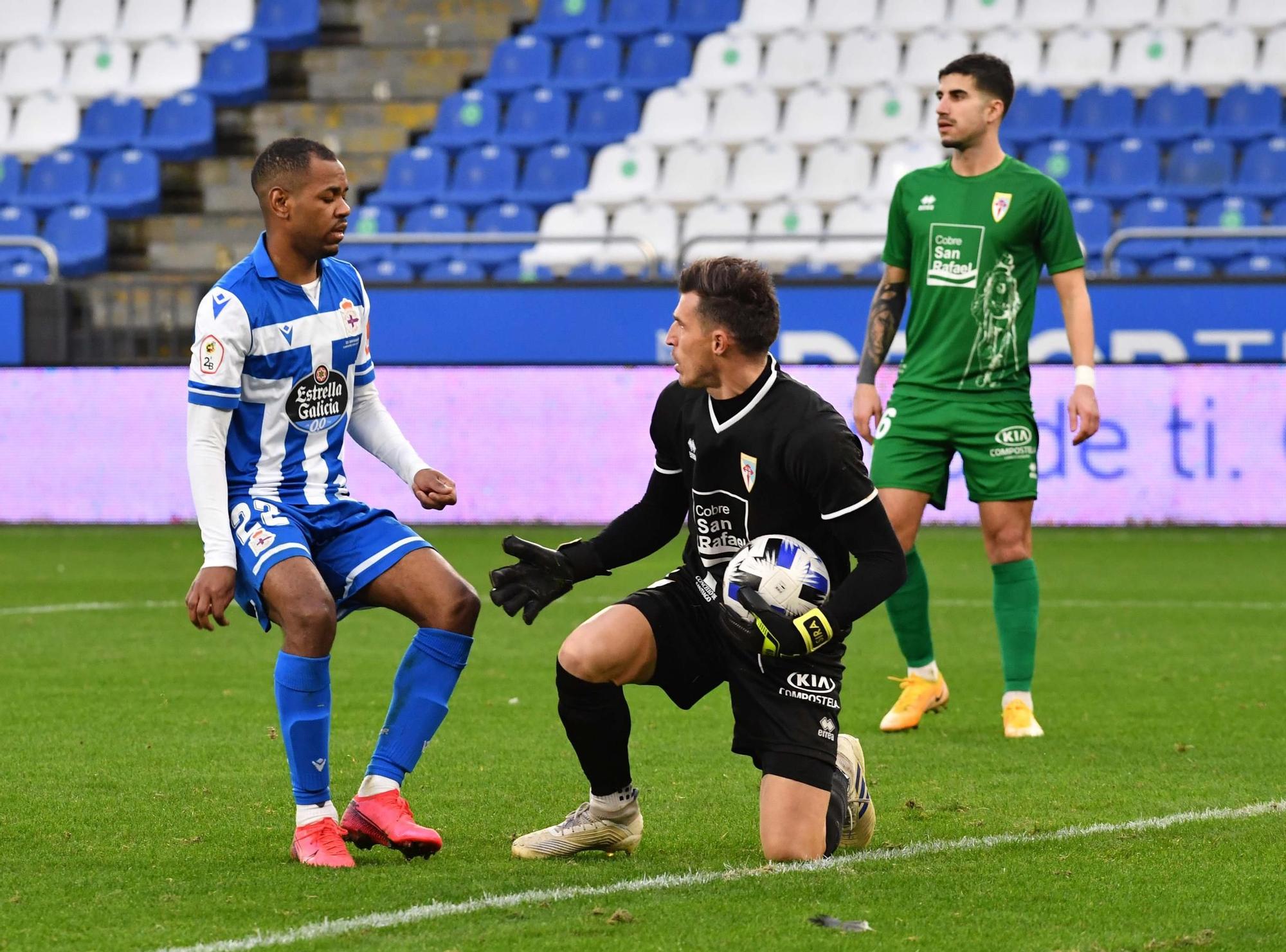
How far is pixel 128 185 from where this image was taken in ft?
63.0

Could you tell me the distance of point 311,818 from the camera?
4.30 m

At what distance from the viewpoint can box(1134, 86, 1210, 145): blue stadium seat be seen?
654 inches

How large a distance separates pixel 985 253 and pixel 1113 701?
1.83m

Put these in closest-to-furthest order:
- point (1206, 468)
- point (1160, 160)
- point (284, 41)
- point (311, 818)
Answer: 1. point (311, 818)
2. point (1206, 468)
3. point (1160, 160)
4. point (284, 41)

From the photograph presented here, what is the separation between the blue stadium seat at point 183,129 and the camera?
19.6 meters

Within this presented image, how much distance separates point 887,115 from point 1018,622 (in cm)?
1191

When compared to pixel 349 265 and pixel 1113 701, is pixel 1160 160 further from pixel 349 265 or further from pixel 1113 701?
pixel 349 265

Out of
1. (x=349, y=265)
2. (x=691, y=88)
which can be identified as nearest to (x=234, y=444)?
(x=349, y=265)

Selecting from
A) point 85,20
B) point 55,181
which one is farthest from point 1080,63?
point 85,20

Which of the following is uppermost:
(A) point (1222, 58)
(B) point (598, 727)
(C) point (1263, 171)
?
(A) point (1222, 58)

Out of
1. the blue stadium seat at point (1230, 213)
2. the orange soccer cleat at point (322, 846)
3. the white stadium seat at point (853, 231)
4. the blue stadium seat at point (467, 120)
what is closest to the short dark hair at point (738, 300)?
the orange soccer cleat at point (322, 846)

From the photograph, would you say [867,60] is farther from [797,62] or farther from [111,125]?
[111,125]

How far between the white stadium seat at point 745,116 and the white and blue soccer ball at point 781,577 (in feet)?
46.0

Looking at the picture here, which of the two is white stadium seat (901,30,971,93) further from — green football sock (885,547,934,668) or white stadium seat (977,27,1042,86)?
green football sock (885,547,934,668)
